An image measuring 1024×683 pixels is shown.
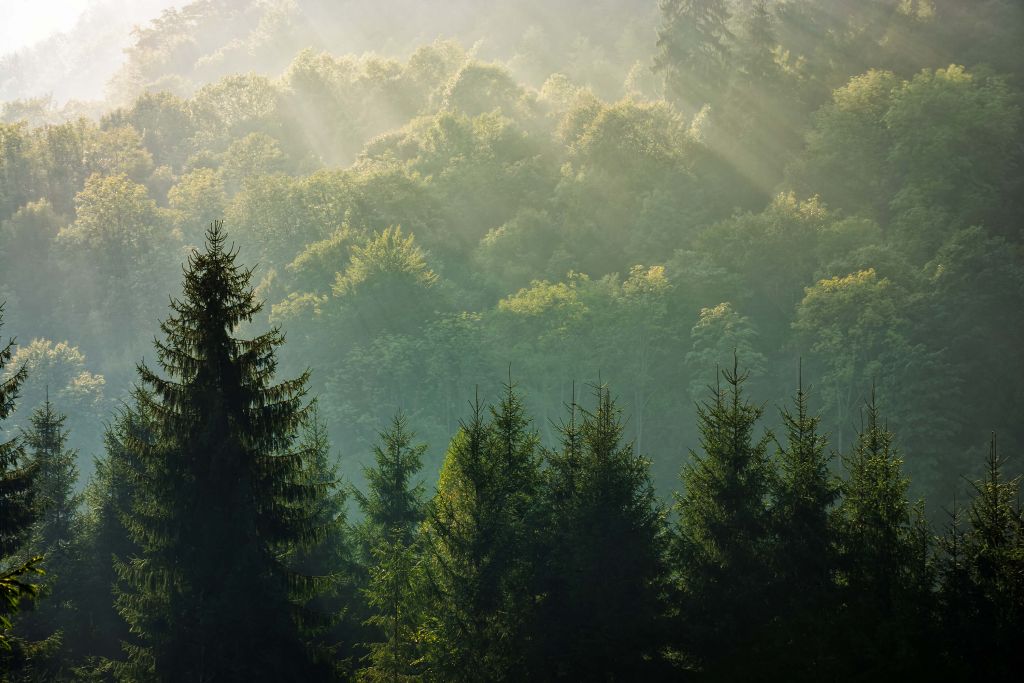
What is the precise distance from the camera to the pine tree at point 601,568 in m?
28.0

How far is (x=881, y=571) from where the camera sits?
2772 cm

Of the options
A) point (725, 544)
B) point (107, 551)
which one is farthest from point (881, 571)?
point (107, 551)

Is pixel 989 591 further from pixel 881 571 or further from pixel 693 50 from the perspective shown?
pixel 693 50

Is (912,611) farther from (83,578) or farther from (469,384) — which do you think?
(469,384)

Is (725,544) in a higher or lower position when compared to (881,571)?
higher

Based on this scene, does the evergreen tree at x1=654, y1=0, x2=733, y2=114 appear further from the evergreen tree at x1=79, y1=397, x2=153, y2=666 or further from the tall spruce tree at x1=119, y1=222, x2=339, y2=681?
the tall spruce tree at x1=119, y1=222, x2=339, y2=681

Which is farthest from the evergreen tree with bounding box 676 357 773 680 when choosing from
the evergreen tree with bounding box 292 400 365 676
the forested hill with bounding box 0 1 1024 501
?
the forested hill with bounding box 0 1 1024 501

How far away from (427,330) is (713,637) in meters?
56.0

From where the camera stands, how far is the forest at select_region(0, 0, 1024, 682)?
86.7 feet

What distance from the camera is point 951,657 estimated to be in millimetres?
24609

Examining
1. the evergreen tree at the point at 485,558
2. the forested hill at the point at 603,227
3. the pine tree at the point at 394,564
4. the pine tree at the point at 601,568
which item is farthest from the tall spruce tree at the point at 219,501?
the forested hill at the point at 603,227

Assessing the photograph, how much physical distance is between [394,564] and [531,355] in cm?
4573

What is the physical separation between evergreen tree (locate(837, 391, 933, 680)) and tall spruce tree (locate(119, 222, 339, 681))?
42.5 feet

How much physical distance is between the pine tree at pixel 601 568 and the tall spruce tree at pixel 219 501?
6.48 m
